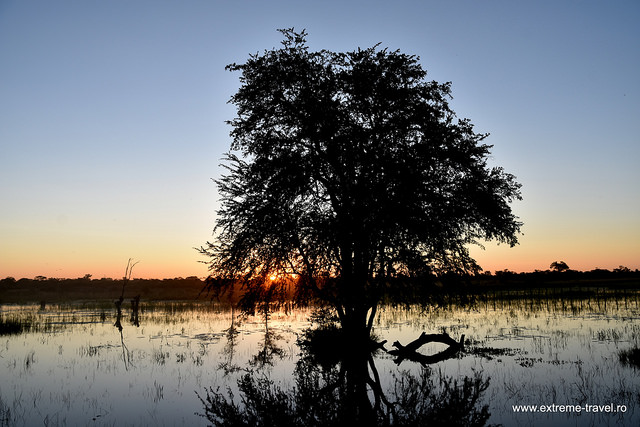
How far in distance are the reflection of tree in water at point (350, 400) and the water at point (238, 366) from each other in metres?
0.48

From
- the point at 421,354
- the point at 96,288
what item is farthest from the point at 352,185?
the point at 96,288

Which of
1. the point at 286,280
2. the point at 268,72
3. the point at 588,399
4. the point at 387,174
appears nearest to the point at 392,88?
the point at 387,174

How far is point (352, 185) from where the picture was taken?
21.4m

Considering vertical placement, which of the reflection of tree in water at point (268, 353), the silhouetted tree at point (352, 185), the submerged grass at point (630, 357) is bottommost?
the reflection of tree in water at point (268, 353)

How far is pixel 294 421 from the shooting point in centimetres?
1230

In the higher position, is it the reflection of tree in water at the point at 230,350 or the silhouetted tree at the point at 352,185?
the silhouetted tree at the point at 352,185

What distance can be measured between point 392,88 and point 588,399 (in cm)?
1397

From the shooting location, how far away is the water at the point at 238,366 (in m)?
13.4

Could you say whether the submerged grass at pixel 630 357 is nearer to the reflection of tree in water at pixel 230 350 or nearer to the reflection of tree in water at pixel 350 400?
the reflection of tree in water at pixel 350 400

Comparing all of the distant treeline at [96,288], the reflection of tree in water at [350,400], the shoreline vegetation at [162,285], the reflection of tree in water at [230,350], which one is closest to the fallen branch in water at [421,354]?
the reflection of tree in water at [350,400]

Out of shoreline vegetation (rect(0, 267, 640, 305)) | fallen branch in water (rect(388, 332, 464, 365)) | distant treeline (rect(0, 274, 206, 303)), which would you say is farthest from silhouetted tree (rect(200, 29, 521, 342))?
distant treeline (rect(0, 274, 206, 303))

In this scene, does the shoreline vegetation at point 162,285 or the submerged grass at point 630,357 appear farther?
the shoreline vegetation at point 162,285

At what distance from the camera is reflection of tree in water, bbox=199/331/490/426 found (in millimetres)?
12398

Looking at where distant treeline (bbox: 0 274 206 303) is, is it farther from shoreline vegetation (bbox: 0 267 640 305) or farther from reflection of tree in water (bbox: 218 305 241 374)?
reflection of tree in water (bbox: 218 305 241 374)
